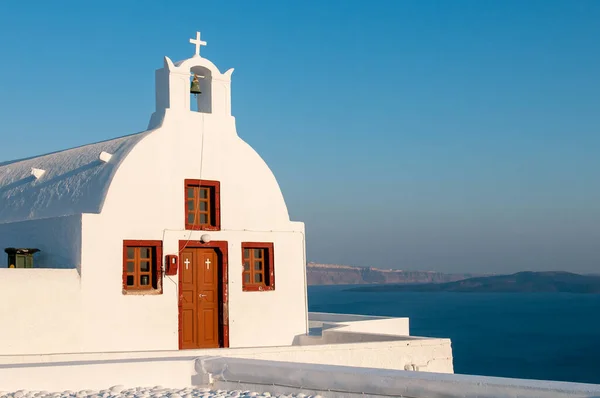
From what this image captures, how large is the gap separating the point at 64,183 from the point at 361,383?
9.20 m

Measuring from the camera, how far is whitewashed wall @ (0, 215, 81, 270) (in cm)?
1473

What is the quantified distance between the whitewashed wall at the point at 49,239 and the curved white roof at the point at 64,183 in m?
0.38

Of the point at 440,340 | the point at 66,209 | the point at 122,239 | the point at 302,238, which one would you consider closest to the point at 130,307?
the point at 122,239

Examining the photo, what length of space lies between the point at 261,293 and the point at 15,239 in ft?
17.1

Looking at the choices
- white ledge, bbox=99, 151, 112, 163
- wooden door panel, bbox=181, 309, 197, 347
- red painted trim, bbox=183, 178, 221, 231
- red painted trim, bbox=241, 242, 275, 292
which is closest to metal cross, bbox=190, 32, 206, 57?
red painted trim, bbox=183, 178, 221, 231

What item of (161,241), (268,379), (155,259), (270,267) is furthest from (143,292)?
(268,379)

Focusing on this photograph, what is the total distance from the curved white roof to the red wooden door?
7.12 ft

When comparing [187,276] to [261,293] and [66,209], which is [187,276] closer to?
[261,293]

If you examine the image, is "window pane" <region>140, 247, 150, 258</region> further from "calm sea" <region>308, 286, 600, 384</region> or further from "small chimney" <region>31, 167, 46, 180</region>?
"calm sea" <region>308, 286, 600, 384</region>

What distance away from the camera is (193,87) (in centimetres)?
1688

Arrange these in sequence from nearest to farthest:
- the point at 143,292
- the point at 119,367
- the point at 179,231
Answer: the point at 119,367, the point at 143,292, the point at 179,231

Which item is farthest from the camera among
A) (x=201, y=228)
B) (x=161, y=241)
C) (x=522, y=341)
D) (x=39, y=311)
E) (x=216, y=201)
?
(x=522, y=341)

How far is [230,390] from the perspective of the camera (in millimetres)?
11070

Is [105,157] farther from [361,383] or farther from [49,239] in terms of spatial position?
[361,383]
